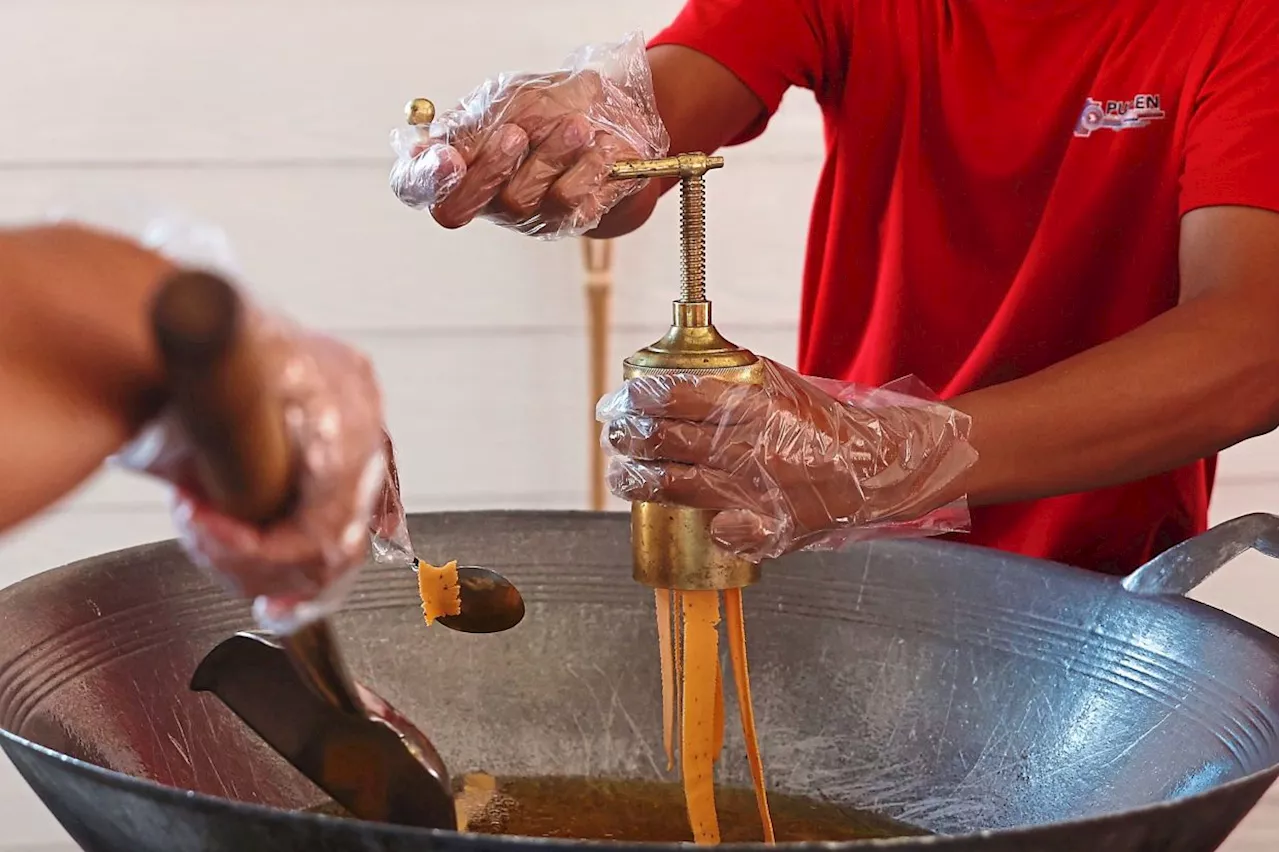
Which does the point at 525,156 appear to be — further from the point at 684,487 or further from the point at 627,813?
the point at 627,813

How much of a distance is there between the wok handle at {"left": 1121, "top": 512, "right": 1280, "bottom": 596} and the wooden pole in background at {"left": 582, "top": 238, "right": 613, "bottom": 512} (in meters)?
0.92

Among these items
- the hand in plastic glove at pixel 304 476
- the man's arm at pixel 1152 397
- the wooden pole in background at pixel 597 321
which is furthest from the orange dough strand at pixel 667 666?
the wooden pole in background at pixel 597 321

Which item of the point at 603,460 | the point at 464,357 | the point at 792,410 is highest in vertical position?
the point at 792,410

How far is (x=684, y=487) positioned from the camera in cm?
70

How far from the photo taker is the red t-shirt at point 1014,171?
950 millimetres

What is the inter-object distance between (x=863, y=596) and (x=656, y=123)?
330 mm

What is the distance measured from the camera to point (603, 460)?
1643 mm

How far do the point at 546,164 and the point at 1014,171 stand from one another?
362mm

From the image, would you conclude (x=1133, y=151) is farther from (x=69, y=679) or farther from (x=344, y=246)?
(x=344, y=246)

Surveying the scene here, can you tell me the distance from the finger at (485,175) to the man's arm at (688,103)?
22 centimetres

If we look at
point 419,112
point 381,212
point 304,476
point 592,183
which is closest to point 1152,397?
point 592,183

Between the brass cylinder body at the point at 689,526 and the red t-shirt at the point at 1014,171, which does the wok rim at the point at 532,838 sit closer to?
the brass cylinder body at the point at 689,526

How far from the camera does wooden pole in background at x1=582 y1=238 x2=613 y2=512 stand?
1601 mm

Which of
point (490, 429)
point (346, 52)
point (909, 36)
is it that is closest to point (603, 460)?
point (490, 429)
